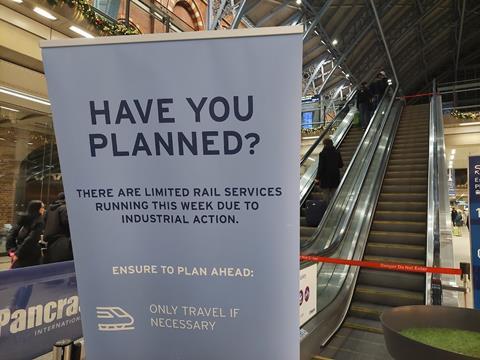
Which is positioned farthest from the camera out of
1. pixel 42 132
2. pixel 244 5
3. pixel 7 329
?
pixel 244 5

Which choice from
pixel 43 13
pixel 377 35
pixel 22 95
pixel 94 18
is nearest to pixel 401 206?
pixel 94 18

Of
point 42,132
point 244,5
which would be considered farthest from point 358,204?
point 244,5

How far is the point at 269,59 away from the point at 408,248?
509 cm

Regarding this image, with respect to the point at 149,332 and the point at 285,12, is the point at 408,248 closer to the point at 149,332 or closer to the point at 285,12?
the point at 149,332

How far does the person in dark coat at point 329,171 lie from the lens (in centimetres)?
701

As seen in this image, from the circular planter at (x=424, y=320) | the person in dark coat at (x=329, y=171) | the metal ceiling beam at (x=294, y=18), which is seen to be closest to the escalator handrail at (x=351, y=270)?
the person in dark coat at (x=329, y=171)

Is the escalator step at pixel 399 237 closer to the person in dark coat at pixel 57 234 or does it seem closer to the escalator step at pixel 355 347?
the escalator step at pixel 355 347

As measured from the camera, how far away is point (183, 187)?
1221 mm

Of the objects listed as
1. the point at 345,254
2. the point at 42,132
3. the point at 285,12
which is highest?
the point at 285,12

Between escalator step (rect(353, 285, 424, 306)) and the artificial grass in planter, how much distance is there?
12.2ft

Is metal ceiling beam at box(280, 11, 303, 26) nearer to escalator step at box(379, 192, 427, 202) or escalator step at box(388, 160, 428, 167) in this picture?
escalator step at box(388, 160, 428, 167)

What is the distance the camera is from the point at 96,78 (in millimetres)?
1214

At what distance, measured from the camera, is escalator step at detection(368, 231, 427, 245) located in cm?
570

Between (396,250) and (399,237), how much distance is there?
1.18ft
